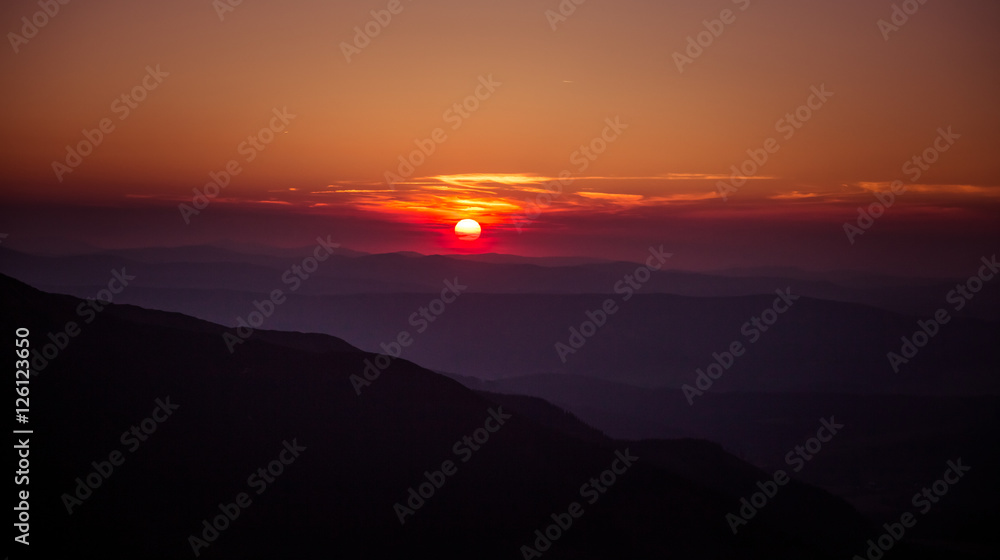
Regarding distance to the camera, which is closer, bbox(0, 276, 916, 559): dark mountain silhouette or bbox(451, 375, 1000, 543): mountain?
bbox(0, 276, 916, 559): dark mountain silhouette

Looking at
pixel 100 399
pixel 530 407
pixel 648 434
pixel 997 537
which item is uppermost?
pixel 648 434

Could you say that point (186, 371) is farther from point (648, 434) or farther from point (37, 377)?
point (648, 434)

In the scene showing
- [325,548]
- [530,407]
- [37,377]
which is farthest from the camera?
[530,407]

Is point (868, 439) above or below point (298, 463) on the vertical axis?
above

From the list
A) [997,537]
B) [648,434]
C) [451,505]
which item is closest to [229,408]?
[451,505]

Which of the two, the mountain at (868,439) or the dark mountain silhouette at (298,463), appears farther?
the mountain at (868,439)

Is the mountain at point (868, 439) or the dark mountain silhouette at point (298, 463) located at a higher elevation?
the mountain at point (868, 439)

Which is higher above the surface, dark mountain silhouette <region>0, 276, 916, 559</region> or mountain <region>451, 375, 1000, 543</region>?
mountain <region>451, 375, 1000, 543</region>

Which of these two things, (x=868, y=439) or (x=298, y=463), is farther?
(x=868, y=439)
